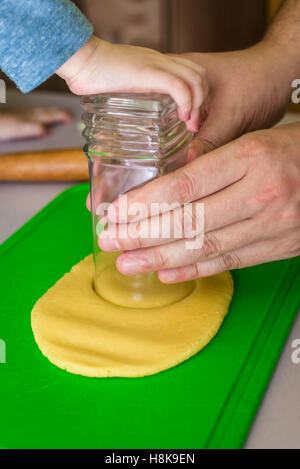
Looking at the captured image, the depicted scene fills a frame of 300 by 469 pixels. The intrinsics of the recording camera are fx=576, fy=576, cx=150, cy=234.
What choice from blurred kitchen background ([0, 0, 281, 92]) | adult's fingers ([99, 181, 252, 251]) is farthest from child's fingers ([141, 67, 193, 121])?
blurred kitchen background ([0, 0, 281, 92])

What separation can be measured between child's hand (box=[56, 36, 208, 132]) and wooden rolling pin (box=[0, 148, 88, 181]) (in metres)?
0.44

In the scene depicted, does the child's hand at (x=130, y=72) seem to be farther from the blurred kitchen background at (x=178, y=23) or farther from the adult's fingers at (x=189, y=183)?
the blurred kitchen background at (x=178, y=23)

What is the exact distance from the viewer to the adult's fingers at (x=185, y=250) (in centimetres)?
71

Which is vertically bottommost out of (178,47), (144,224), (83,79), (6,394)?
(178,47)

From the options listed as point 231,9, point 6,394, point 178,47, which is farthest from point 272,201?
point 231,9

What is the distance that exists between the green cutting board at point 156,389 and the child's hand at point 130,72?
29 centimetres

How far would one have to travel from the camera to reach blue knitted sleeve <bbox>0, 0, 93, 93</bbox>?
0.67 metres

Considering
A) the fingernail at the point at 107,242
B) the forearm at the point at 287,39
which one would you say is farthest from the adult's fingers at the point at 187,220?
A: the forearm at the point at 287,39

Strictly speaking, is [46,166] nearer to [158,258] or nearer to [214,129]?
[214,129]

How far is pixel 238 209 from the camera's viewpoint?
693 millimetres

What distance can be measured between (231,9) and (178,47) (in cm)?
37
